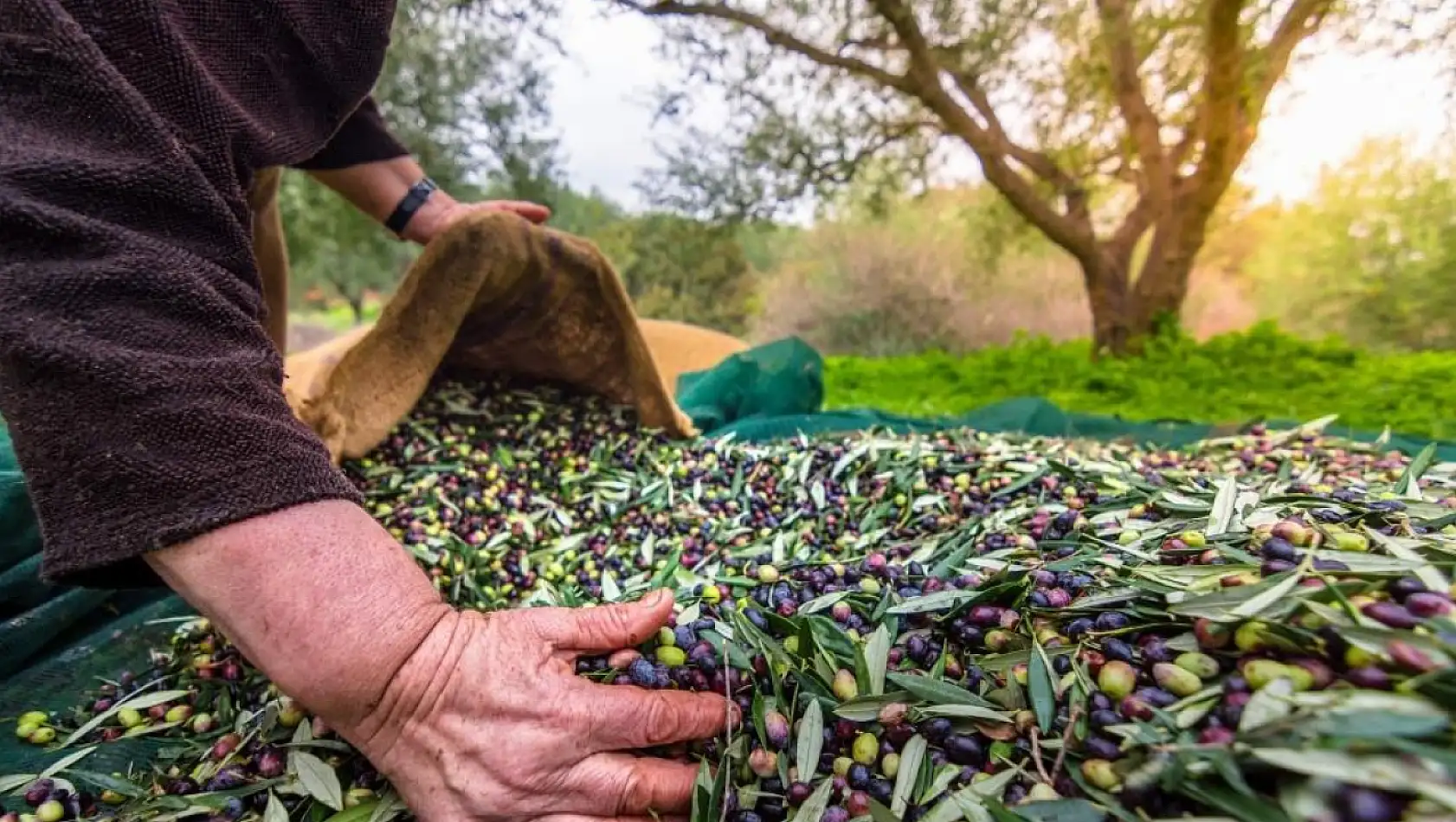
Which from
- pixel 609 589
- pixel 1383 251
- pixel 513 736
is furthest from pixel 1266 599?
pixel 1383 251

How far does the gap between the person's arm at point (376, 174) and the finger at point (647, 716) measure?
1227mm

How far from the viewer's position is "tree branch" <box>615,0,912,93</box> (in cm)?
282

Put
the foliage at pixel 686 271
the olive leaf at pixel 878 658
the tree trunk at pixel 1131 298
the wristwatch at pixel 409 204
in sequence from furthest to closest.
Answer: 1. the foliage at pixel 686 271
2. the tree trunk at pixel 1131 298
3. the wristwatch at pixel 409 204
4. the olive leaf at pixel 878 658

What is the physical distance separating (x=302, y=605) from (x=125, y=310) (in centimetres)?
32

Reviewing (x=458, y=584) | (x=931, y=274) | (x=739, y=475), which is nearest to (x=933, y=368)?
(x=931, y=274)

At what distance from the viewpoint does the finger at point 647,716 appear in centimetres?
73

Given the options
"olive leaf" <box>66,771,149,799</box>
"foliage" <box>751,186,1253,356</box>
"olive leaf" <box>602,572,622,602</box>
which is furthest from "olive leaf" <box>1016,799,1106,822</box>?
"foliage" <box>751,186,1253,356</box>

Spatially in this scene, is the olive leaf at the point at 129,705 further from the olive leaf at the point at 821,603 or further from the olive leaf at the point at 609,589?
the olive leaf at the point at 821,603

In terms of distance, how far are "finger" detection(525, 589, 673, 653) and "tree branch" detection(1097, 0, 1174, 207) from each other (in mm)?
2052

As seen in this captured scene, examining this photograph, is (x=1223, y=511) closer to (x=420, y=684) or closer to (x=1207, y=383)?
(x=420, y=684)

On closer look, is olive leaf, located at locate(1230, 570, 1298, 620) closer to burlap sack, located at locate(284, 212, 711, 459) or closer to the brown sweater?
the brown sweater

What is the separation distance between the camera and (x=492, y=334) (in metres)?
1.85

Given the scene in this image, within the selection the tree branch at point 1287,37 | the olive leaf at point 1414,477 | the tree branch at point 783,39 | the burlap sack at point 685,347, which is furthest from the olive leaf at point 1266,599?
the burlap sack at point 685,347

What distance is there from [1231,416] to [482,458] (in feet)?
7.28
